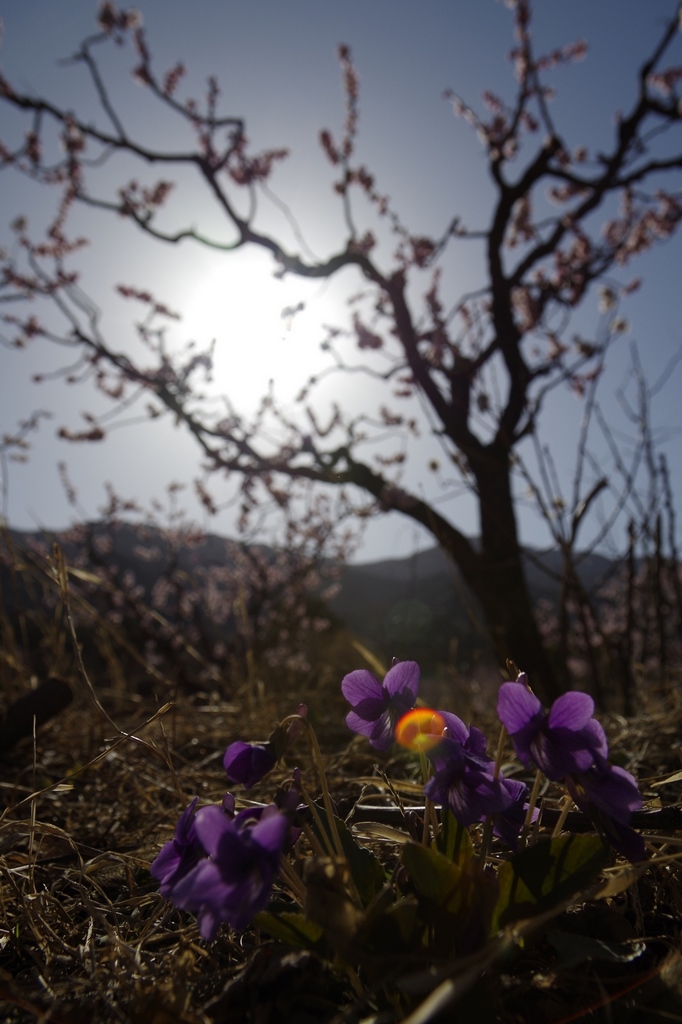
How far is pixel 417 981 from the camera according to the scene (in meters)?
0.52

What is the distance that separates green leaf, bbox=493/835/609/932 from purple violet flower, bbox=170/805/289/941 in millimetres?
306

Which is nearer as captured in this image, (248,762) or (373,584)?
(248,762)

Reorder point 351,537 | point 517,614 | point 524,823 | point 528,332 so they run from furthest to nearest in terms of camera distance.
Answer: point 351,537 < point 528,332 < point 517,614 < point 524,823

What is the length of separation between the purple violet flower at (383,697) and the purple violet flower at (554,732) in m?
0.15

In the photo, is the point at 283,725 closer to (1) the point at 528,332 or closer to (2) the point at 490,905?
(2) the point at 490,905

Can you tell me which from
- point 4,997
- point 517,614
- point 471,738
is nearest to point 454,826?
point 471,738

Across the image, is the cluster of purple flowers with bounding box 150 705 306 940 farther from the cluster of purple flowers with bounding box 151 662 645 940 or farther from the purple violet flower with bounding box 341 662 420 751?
the purple violet flower with bounding box 341 662 420 751

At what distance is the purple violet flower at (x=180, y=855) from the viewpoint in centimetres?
70

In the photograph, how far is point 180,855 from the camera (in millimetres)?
713

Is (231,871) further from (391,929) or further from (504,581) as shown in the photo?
(504,581)

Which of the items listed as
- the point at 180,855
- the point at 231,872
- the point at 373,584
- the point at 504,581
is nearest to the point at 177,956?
the point at 180,855

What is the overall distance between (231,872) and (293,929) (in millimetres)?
148

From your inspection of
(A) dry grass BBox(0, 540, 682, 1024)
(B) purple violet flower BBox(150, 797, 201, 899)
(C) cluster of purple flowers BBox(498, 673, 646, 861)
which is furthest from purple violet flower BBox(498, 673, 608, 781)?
(B) purple violet flower BBox(150, 797, 201, 899)

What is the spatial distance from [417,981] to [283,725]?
0.26m
